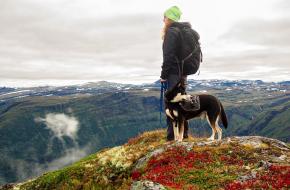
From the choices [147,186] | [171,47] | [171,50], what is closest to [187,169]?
[147,186]

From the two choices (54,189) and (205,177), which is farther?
(54,189)

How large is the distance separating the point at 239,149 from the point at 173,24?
656 centimetres

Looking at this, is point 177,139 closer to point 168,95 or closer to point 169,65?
point 168,95

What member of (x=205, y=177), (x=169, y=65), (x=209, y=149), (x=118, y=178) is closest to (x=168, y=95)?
(x=169, y=65)

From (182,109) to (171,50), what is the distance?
2.70m

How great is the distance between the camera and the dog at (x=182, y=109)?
56.1ft

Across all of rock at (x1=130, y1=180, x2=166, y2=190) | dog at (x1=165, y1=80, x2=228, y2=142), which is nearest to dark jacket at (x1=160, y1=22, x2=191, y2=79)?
dog at (x1=165, y1=80, x2=228, y2=142)

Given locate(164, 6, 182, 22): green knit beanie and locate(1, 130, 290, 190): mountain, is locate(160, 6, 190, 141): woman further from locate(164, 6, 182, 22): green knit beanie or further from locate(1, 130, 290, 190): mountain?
locate(1, 130, 290, 190): mountain

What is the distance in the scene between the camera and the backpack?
17734 millimetres

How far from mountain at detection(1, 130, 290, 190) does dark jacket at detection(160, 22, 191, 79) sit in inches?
138

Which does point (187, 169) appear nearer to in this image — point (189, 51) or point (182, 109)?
point (182, 109)

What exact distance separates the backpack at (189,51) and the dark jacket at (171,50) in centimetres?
17

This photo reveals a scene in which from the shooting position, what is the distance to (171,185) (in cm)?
1180

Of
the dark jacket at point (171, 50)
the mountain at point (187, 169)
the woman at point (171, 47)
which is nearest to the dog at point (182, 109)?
the woman at point (171, 47)
